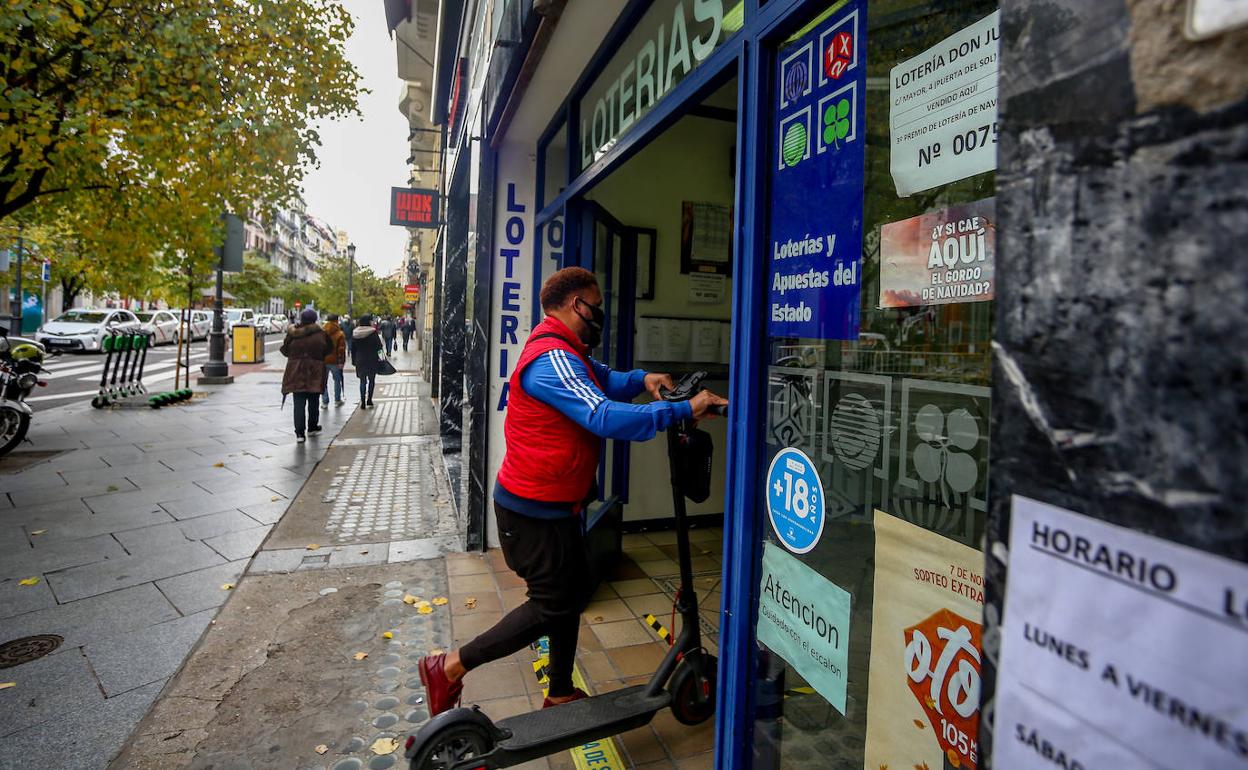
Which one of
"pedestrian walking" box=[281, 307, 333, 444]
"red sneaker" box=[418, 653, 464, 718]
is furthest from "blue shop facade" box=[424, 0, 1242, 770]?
"pedestrian walking" box=[281, 307, 333, 444]

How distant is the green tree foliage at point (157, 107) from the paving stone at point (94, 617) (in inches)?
189

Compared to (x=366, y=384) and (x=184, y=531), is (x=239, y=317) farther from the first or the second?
(x=184, y=531)

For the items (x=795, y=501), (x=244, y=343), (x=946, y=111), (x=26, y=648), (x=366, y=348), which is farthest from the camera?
(x=244, y=343)

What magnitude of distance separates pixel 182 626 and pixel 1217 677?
4.63 metres

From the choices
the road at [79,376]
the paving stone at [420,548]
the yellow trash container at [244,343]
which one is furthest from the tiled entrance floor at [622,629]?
the yellow trash container at [244,343]

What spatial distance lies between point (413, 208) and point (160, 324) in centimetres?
2612

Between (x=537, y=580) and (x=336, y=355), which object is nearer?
(x=537, y=580)

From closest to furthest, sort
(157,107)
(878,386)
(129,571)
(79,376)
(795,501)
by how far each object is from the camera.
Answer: (878,386)
(795,501)
(129,571)
(157,107)
(79,376)

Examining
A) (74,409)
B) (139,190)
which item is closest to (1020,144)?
(139,190)

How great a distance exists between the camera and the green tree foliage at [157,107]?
22.0ft

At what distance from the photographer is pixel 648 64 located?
121 inches

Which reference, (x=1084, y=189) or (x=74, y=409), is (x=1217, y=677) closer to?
(x=1084, y=189)

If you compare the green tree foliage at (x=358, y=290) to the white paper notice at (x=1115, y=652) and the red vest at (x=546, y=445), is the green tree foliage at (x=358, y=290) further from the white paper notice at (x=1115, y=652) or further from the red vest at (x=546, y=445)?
the white paper notice at (x=1115, y=652)

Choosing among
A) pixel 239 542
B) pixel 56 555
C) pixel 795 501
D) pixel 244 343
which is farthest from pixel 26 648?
pixel 244 343
